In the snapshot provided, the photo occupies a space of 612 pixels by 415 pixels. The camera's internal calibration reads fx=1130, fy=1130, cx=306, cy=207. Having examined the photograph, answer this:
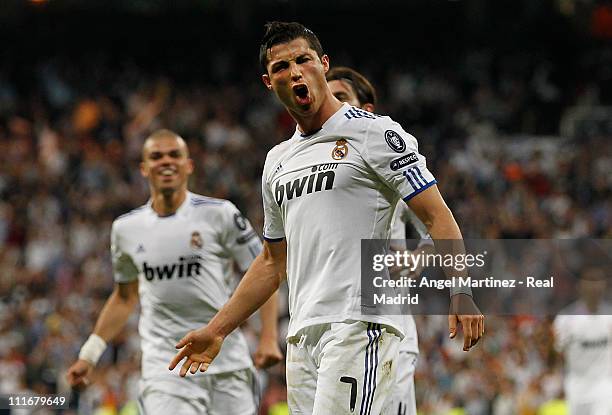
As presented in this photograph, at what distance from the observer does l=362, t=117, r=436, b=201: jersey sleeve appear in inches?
187

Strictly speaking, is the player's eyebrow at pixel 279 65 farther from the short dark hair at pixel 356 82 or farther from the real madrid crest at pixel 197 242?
the real madrid crest at pixel 197 242

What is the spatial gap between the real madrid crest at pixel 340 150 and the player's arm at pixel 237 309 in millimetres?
656

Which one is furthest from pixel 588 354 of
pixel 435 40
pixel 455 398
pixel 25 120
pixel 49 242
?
pixel 435 40

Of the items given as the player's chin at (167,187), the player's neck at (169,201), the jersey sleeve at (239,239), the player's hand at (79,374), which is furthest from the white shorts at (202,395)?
the player's chin at (167,187)

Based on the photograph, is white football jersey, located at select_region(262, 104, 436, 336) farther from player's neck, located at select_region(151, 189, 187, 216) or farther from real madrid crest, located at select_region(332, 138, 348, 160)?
player's neck, located at select_region(151, 189, 187, 216)

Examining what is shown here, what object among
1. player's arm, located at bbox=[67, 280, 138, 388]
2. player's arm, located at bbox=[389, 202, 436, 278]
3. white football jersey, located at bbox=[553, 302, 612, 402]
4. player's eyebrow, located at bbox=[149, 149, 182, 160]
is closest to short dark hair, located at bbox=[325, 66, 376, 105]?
player's arm, located at bbox=[389, 202, 436, 278]

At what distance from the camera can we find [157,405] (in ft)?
23.0

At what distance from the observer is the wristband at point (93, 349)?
7.28m

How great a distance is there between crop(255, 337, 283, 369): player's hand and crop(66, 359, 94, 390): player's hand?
44.1 inches

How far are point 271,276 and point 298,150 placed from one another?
0.68 meters

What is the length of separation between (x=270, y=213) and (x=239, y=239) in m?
2.03

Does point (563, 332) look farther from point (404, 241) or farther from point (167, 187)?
point (167, 187)

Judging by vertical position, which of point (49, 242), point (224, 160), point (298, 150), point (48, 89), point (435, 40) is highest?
point (435, 40)

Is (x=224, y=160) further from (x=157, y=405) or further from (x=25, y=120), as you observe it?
(x=157, y=405)
